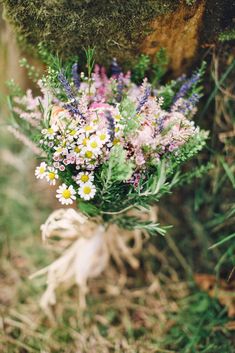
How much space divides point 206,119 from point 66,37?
666 millimetres

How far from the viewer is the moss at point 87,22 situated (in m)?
1.14

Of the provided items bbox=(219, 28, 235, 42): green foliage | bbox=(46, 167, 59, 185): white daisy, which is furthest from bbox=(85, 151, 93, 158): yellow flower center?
bbox=(219, 28, 235, 42): green foliage

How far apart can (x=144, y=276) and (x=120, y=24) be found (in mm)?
1206

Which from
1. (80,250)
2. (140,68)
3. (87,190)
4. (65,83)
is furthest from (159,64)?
(80,250)

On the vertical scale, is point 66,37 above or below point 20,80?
below

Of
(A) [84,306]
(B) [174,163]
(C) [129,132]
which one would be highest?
(C) [129,132]

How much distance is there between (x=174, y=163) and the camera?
117 centimetres

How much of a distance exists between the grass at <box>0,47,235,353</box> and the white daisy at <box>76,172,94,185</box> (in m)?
0.60

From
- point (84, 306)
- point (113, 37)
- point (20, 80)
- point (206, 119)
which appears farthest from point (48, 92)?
point (84, 306)

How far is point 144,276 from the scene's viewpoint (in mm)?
1897

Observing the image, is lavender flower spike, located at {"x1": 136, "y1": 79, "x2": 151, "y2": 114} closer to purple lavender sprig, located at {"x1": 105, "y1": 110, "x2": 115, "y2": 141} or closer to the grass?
purple lavender sprig, located at {"x1": 105, "y1": 110, "x2": 115, "y2": 141}

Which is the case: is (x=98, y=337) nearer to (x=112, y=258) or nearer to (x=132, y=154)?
(x=112, y=258)

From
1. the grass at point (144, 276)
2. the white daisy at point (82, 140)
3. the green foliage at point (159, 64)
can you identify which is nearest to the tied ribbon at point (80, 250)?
the grass at point (144, 276)

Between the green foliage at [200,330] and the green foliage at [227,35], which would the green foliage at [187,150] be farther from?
the green foliage at [200,330]
